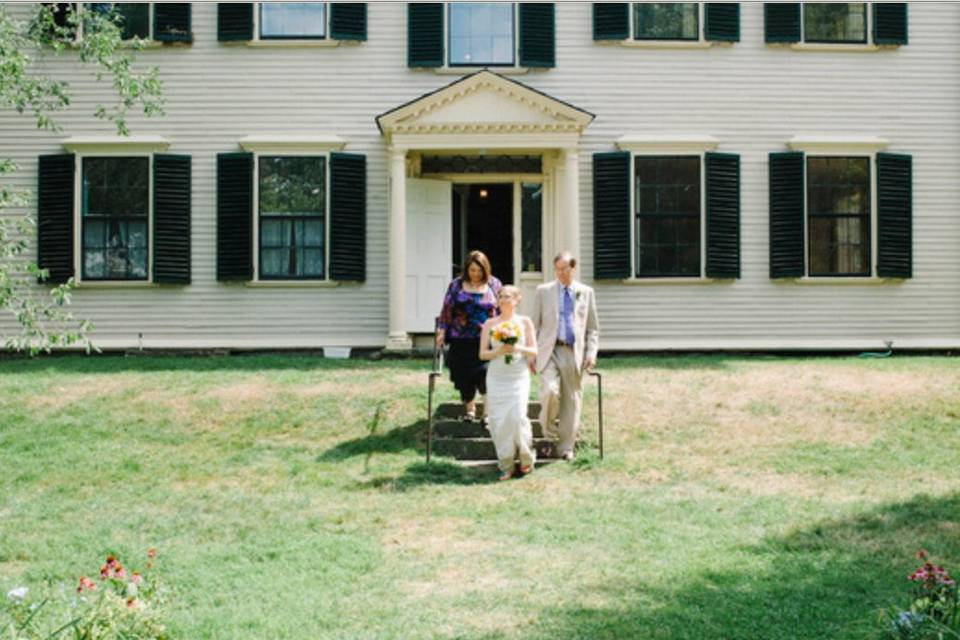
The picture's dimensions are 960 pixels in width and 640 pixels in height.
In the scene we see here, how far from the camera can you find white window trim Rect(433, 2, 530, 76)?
1411 centimetres

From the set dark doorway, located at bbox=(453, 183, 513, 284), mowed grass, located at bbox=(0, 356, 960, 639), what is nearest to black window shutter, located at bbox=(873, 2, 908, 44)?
mowed grass, located at bbox=(0, 356, 960, 639)

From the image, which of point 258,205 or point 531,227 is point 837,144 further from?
point 258,205

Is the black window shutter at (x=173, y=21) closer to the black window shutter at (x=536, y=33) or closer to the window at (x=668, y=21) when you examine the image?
the black window shutter at (x=536, y=33)

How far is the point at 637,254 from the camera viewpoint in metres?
14.1

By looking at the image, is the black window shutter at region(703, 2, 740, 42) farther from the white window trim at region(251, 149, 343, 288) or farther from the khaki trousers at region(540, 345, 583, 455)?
the khaki trousers at region(540, 345, 583, 455)

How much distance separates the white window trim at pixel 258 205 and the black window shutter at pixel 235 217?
66 mm

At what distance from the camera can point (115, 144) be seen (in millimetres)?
13961

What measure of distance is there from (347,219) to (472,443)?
5.58 metres

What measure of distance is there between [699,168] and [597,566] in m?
9.37

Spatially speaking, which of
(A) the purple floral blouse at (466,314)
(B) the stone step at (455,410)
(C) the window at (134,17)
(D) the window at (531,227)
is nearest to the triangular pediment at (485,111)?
(D) the window at (531,227)

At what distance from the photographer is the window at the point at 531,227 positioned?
47.5 feet

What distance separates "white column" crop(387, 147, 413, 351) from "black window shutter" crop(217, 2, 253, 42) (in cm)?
294

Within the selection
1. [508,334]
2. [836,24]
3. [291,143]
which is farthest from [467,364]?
[836,24]

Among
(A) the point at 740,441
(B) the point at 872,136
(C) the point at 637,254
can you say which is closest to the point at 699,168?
(C) the point at 637,254
